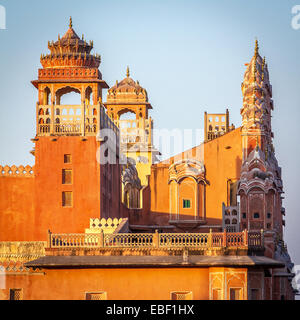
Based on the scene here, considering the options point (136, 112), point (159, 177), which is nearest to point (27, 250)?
point (159, 177)

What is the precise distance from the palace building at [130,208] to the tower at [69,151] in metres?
0.04

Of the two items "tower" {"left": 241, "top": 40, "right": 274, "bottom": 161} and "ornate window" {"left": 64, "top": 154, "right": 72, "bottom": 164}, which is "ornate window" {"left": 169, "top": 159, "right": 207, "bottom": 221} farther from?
"ornate window" {"left": 64, "top": 154, "right": 72, "bottom": 164}

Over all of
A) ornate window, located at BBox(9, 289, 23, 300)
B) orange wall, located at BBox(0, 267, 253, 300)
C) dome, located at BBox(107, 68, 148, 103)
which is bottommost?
ornate window, located at BBox(9, 289, 23, 300)

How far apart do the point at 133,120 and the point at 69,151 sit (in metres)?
21.2

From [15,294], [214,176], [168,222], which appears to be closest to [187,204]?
[168,222]

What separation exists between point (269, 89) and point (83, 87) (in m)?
14.1

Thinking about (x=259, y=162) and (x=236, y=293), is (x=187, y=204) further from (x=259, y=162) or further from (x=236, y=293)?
(x=236, y=293)

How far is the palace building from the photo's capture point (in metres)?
43.5

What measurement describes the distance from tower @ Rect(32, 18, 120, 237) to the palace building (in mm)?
44

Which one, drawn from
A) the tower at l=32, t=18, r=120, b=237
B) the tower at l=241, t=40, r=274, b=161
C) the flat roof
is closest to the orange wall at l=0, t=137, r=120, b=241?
the tower at l=32, t=18, r=120, b=237

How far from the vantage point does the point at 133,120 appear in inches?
2783
